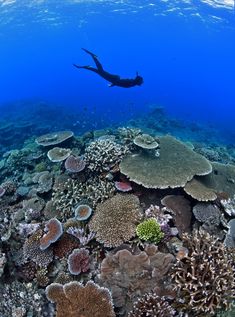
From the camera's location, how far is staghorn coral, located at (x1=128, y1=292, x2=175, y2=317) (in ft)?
16.5

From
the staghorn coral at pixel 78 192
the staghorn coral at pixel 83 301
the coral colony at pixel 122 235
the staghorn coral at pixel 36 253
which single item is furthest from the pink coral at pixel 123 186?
the staghorn coral at pixel 83 301

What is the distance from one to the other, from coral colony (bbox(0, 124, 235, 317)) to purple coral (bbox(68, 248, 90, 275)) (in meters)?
0.02

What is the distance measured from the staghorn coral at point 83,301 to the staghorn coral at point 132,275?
1.21 ft

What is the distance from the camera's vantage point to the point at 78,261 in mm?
6270

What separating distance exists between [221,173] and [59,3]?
41319 millimetres

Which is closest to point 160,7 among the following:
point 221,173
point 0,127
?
point 0,127

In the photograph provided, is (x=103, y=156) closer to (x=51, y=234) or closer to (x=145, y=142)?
(x=145, y=142)

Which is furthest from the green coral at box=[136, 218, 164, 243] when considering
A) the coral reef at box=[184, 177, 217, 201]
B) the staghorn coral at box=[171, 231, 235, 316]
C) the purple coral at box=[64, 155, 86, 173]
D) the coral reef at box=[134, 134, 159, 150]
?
the purple coral at box=[64, 155, 86, 173]

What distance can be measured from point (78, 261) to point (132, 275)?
124cm

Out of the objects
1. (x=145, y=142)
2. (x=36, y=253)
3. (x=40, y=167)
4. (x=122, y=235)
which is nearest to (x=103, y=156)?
(x=145, y=142)

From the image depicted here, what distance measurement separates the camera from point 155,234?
6.57 metres

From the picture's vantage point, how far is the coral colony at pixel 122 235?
17.3 ft

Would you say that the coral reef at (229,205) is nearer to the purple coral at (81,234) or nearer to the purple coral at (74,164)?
the purple coral at (81,234)

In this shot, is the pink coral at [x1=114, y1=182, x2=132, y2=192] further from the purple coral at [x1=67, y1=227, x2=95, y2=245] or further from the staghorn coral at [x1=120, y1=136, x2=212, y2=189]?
the purple coral at [x1=67, y1=227, x2=95, y2=245]
